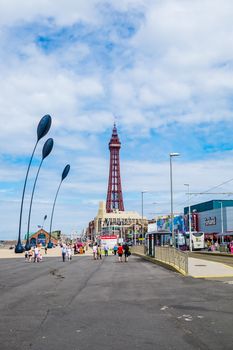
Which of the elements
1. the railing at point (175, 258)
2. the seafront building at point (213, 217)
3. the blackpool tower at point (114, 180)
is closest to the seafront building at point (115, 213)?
the blackpool tower at point (114, 180)

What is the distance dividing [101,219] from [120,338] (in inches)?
7180

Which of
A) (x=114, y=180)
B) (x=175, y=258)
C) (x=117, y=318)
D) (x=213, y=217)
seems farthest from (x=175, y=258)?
(x=114, y=180)

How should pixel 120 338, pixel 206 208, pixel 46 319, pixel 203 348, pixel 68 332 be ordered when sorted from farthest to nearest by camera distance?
pixel 206 208
pixel 46 319
pixel 68 332
pixel 120 338
pixel 203 348

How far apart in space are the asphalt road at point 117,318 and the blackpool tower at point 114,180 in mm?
149141

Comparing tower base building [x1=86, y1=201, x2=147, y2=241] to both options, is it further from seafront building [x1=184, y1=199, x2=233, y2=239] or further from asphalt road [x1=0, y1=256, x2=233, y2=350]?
asphalt road [x1=0, y1=256, x2=233, y2=350]


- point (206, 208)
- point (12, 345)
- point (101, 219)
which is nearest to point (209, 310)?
point (12, 345)

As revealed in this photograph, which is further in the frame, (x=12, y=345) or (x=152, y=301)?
(x=152, y=301)

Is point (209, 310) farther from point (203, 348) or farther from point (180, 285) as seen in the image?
point (180, 285)

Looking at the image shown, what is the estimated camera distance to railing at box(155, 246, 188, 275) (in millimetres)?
20178

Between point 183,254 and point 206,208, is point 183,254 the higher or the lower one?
the lower one

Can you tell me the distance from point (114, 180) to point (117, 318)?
155 meters

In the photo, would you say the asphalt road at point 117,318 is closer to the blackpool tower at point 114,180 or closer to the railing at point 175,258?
the railing at point 175,258

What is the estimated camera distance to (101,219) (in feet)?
618

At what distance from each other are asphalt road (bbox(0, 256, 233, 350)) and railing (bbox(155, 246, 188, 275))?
517 cm
